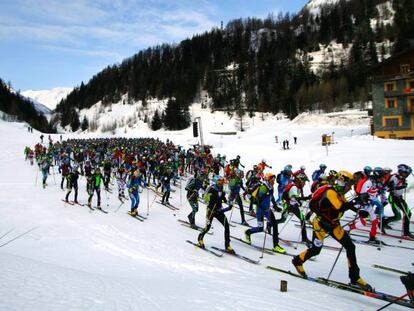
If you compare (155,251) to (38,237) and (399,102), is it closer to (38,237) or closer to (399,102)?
(38,237)

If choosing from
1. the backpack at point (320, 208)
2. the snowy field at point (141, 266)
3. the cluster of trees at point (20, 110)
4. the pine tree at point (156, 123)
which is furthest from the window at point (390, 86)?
the cluster of trees at point (20, 110)

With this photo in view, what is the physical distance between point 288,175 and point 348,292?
772cm

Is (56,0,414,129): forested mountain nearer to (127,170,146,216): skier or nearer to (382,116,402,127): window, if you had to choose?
(382,116,402,127): window

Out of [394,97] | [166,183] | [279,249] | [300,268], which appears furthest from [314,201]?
[394,97]

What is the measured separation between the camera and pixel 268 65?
113562mm

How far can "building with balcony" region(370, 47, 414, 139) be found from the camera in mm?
41062

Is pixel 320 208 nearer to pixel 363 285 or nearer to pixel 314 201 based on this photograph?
pixel 314 201

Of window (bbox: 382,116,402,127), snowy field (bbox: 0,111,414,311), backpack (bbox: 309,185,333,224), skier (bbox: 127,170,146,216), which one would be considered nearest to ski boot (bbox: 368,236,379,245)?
snowy field (bbox: 0,111,414,311)

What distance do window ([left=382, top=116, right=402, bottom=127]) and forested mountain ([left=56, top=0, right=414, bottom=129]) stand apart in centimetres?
3674

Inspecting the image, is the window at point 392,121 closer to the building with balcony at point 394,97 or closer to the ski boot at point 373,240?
the building with balcony at point 394,97

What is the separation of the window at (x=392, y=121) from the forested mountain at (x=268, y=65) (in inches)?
→ 1446

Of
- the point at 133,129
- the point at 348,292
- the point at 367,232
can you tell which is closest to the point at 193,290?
the point at 348,292

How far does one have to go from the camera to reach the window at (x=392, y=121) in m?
42.1

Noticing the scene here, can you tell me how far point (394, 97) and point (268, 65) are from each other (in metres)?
75.0
